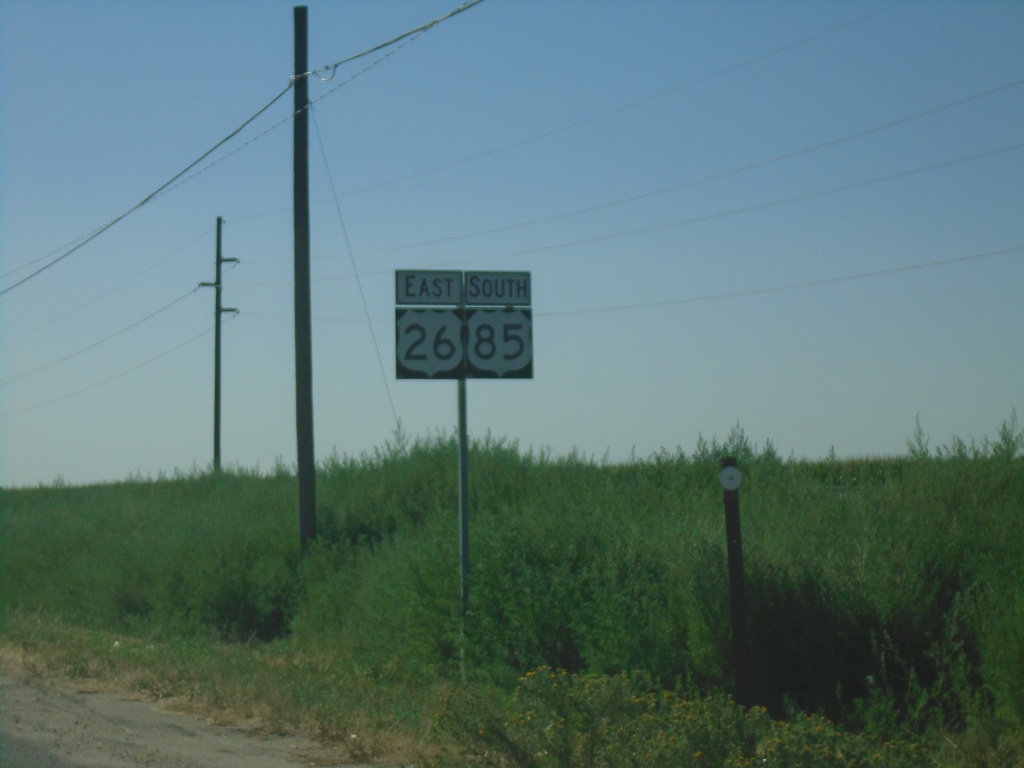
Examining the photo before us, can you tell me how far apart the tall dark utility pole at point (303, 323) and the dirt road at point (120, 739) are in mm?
8749

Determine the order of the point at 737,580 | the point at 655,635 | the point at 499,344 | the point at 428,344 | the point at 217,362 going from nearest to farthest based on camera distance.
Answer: the point at 737,580 < the point at 655,635 < the point at 428,344 < the point at 499,344 < the point at 217,362

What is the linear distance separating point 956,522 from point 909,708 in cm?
239

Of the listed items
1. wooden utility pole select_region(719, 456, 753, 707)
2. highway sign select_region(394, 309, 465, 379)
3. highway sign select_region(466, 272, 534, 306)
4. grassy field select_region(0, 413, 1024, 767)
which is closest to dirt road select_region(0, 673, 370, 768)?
grassy field select_region(0, 413, 1024, 767)

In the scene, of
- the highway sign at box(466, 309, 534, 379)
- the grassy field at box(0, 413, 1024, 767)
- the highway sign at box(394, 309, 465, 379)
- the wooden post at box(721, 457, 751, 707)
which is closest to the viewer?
the grassy field at box(0, 413, 1024, 767)

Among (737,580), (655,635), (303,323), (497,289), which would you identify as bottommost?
(655,635)

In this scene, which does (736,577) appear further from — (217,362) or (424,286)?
(217,362)

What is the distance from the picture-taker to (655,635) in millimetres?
11656

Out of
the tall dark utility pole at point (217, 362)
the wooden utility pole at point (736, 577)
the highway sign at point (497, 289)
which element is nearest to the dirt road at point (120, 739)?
the wooden utility pole at point (736, 577)

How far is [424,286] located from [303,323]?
8473 millimetres

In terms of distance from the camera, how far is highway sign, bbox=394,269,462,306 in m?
12.3

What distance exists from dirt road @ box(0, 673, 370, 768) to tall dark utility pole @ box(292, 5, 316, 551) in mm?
8749

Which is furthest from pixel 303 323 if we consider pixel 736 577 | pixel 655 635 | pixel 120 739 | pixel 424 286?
pixel 736 577

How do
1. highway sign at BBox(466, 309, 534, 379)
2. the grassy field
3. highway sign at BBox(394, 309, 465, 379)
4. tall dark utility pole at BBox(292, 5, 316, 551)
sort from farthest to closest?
1. tall dark utility pole at BBox(292, 5, 316, 551)
2. highway sign at BBox(466, 309, 534, 379)
3. highway sign at BBox(394, 309, 465, 379)
4. the grassy field

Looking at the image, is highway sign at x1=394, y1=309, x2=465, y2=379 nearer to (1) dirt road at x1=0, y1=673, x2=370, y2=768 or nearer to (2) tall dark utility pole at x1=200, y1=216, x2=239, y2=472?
(1) dirt road at x1=0, y1=673, x2=370, y2=768
